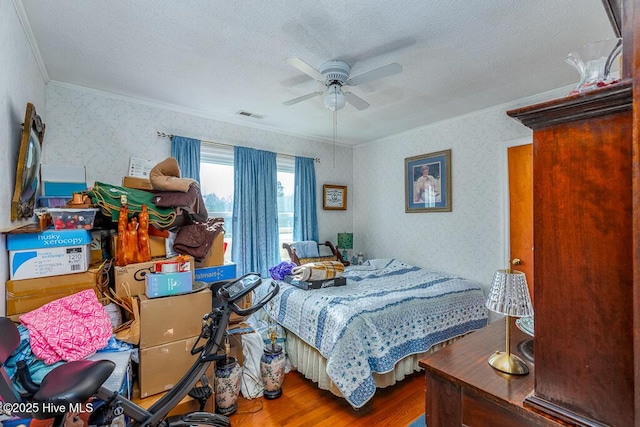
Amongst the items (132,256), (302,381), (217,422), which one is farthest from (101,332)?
(302,381)

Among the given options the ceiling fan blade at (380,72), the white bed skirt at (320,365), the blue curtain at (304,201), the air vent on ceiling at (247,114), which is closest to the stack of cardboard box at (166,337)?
the white bed skirt at (320,365)

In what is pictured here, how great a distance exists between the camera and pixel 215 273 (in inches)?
94.5

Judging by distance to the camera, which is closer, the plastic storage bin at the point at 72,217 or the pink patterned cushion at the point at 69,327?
the pink patterned cushion at the point at 69,327

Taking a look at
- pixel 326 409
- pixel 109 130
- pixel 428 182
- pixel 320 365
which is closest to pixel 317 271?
pixel 320 365

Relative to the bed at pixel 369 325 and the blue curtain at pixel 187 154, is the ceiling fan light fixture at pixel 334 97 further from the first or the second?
the blue curtain at pixel 187 154

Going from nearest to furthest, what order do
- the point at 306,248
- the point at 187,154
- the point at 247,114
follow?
the point at 187,154 → the point at 247,114 → the point at 306,248

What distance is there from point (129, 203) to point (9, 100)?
0.78 meters

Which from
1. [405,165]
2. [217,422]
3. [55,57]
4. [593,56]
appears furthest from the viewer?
[405,165]

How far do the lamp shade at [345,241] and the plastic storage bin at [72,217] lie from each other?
3247 mm

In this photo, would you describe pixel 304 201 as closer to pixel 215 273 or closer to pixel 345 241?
pixel 345 241

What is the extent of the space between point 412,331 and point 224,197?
2.59m

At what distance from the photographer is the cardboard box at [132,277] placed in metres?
1.88

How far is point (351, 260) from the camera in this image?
4.69 m

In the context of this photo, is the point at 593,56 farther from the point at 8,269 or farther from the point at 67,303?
the point at 8,269
